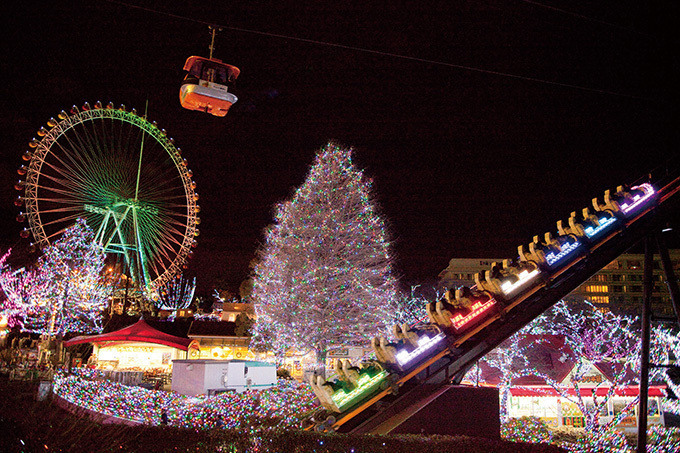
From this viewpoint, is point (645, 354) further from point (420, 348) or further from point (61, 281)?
point (61, 281)

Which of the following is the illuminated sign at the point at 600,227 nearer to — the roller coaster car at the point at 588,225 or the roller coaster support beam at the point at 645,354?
the roller coaster car at the point at 588,225

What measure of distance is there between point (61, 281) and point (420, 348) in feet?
93.7

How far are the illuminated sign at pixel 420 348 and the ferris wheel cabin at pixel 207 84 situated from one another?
7.71 metres

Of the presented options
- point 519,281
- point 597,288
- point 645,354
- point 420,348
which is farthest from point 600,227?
point 597,288

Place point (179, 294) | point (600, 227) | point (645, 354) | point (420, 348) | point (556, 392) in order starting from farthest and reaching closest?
point (179, 294) → point (556, 392) → point (600, 227) → point (645, 354) → point (420, 348)

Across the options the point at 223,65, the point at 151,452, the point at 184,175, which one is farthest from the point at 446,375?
the point at 184,175

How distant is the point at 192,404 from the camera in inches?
619

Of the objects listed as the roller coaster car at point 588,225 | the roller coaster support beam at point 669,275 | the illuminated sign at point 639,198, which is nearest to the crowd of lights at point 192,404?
the roller coaster car at point 588,225

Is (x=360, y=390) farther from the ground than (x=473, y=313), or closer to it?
closer to it

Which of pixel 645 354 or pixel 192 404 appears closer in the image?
pixel 645 354

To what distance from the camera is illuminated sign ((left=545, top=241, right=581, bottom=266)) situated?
367 inches

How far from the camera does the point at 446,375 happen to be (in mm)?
8781

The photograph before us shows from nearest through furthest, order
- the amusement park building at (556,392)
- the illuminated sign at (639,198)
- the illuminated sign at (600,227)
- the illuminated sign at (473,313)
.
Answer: the illuminated sign at (473,313), the illuminated sign at (600,227), the illuminated sign at (639,198), the amusement park building at (556,392)

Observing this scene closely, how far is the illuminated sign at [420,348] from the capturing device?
27.3ft
